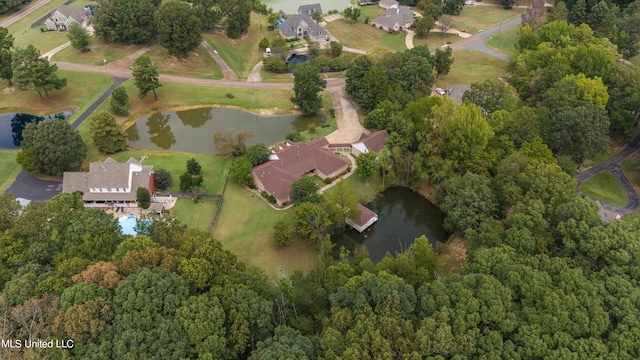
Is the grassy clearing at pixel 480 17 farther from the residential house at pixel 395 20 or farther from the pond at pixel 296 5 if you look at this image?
the pond at pixel 296 5

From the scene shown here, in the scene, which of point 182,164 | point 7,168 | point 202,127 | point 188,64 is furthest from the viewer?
point 188,64

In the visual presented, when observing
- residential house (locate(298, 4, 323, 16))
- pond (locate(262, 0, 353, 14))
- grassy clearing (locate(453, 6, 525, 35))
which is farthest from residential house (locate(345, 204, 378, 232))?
pond (locate(262, 0, 353, 14))

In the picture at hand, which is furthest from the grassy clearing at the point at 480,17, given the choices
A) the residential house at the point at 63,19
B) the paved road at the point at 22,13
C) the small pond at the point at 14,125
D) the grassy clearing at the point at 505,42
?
the paved road at the point at 22,13

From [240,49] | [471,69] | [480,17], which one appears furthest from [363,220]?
[480,17]

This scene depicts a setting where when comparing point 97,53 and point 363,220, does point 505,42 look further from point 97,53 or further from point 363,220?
point 97,53

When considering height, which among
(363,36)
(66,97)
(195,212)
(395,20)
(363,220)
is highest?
(395,20)

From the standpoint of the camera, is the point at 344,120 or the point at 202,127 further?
the point at 202,127

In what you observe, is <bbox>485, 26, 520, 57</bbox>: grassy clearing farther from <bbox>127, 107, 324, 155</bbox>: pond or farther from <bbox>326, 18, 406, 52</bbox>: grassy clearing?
<bbox>127, 107, 324, 155</bbox>: pond
